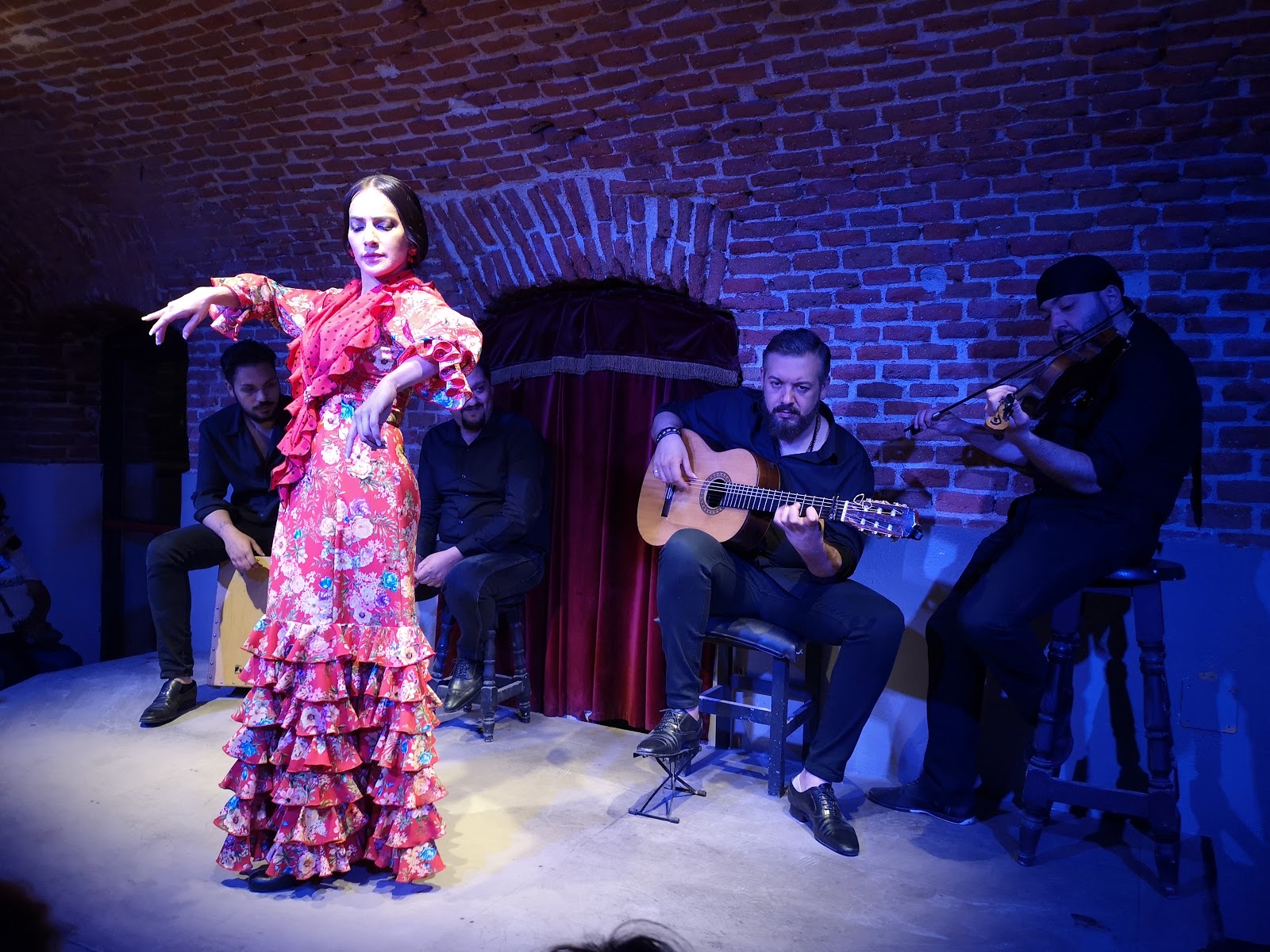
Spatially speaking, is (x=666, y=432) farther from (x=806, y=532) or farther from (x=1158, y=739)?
(x=1158, y=739)

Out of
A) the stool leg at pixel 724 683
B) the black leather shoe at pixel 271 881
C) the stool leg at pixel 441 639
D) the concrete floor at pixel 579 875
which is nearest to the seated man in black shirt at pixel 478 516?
the stool leg at pixel 441 639

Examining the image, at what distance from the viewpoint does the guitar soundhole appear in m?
3.51

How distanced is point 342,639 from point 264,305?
3.30ft

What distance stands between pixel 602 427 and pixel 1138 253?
2281mm

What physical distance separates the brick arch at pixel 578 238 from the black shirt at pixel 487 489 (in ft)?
2.62

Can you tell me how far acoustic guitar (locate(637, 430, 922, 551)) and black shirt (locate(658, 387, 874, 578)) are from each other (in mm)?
62

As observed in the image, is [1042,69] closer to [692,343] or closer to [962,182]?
[962,182]

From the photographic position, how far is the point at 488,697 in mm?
4035

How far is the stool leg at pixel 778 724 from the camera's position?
341 centimetres

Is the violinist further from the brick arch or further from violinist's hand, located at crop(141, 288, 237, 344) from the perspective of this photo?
violinist's hand, located at crop(141, 288, 237, 344)

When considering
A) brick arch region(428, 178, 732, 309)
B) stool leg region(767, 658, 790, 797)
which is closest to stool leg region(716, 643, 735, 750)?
stool leg region(767, 658, 790, 797)

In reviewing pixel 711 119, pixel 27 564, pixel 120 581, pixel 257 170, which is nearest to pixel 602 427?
pixel 711 119

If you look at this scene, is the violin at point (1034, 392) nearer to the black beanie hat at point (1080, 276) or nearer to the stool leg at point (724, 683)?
the black beanie hat at point (1080, 276)

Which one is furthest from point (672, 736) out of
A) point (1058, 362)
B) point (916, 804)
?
point (1058, 362)
